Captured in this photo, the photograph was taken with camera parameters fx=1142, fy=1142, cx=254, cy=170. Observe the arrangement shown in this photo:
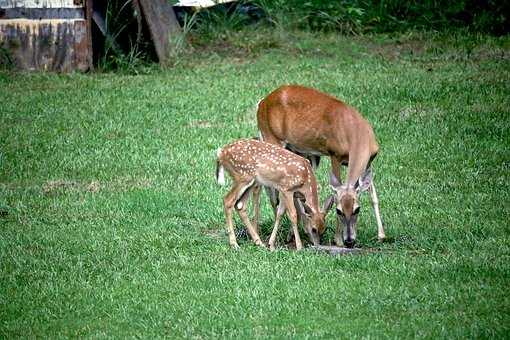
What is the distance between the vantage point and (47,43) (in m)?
16.1

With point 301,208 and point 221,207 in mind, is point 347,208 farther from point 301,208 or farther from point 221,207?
point 221,207

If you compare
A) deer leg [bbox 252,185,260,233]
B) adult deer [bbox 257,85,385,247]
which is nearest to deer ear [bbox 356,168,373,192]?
adult deer [bbox 257,85,385,247]

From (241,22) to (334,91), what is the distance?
149 inches

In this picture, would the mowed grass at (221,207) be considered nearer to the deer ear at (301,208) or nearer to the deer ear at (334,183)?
the deer ear at (301,208)

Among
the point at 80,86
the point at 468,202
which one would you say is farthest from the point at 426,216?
the point at 80,86

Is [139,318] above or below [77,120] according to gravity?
above

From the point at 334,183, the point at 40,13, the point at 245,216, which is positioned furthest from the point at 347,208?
the point at 40,13

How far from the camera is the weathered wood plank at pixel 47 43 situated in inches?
632

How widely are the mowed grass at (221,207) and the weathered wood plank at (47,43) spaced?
0.30 meters

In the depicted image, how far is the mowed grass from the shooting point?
26.8 feet

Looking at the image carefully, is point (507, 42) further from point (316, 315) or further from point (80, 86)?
point (316, 315)

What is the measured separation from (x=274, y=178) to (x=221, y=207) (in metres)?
1.60

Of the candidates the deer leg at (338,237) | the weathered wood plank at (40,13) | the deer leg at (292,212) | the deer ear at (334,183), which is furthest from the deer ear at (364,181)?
the weathered wood plank at (40,13)

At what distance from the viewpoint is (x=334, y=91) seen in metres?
15.3
